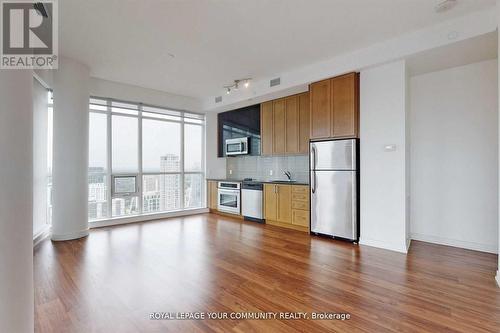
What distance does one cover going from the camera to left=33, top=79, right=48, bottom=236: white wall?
3941 millimetres

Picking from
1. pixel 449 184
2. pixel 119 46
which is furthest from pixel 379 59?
pixel 119 46

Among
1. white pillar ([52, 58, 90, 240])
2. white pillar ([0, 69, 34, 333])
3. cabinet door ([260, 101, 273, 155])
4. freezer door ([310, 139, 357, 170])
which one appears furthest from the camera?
cabinet door ([260, 101, 273, 155])

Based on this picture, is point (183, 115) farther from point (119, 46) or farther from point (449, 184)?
point (449, 184)

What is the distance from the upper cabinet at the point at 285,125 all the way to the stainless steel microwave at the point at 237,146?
56cm

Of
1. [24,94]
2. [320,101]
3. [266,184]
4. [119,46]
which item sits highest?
[119,46]

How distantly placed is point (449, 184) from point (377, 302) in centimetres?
271

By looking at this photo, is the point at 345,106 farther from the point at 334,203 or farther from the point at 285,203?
the point at 285,203

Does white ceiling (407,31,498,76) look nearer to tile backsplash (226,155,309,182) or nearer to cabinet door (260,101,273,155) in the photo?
tile backsplash (226,155,309,182)

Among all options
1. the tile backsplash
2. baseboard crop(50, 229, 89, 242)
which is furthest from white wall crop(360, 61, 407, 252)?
baseboard crop(50, 229, 89, 242)

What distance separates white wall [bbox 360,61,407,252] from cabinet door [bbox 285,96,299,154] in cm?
142

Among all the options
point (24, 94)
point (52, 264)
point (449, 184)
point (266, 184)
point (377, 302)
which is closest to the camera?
point (24, 94)

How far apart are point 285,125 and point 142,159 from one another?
10.8 feet

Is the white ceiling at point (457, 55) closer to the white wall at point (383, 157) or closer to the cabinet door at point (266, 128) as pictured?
the white wall at point (383, 157)

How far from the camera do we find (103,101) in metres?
5.04
